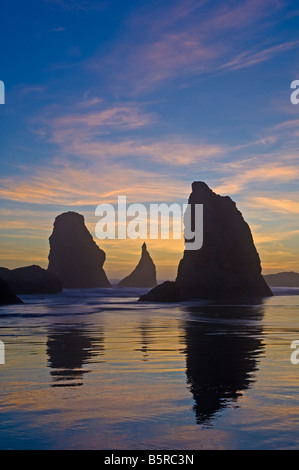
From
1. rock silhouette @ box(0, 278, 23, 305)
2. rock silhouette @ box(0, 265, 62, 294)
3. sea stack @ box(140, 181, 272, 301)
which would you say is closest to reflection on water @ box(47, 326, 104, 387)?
rock silhouette @ box(0, 278, 23, 305)

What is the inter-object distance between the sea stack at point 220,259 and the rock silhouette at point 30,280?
33656mm

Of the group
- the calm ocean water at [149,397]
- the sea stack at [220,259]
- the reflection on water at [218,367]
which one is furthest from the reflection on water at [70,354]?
the sea stack at [220,259]

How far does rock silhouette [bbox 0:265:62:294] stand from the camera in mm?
107250

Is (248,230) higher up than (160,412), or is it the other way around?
(248,230)

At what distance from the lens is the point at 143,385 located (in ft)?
33.4

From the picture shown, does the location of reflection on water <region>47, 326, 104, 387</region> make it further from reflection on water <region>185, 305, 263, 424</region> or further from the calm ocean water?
reflection on water <region>185, 305, 263, 424</region>

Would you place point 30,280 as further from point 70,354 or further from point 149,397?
point 149,397

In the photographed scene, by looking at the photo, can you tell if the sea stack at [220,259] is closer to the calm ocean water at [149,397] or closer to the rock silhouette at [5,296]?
the rock silhouette at [5,296]

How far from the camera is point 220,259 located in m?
105

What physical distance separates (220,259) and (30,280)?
151 feet

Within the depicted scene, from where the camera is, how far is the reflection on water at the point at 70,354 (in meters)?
10.8
